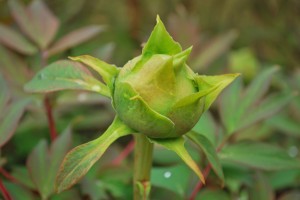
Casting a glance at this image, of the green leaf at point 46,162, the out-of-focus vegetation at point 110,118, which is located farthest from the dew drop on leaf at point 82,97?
the green leaf at point 46,162

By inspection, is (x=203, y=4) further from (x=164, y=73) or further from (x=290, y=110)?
(x=164, y=73)

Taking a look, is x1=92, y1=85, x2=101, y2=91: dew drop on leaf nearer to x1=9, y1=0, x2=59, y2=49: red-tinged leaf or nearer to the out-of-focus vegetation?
the out-of-focus vegetation

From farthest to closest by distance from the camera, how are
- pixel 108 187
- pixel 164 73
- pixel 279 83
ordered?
1. pixel 279 83
2. pixel 108 187
3. pixel 164 73

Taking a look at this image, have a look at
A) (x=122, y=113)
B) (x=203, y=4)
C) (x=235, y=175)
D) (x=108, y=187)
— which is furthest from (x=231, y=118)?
(x=203, y=4)


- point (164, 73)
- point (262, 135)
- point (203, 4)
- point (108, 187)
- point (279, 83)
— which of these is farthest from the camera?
point (203, 4)

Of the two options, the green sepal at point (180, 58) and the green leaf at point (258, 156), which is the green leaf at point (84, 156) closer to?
the green sepal at point (180, 58)

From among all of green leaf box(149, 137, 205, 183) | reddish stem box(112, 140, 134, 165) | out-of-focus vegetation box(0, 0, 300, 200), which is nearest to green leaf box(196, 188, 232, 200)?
out-of-focus vegetation box(0, 0, 300, 200)

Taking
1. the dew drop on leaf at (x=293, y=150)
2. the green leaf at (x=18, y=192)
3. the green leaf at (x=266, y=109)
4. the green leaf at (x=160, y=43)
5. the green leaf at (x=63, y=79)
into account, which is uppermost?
the green leaf at (x=160, y=43)
